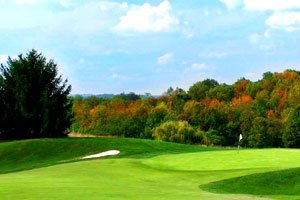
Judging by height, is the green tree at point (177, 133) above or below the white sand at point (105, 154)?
above

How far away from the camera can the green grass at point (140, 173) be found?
17.5 metres

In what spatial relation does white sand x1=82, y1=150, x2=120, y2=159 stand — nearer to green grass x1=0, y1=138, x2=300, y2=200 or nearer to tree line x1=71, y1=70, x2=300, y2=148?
green grass x1=0, y1=138, x2=300, y2=200

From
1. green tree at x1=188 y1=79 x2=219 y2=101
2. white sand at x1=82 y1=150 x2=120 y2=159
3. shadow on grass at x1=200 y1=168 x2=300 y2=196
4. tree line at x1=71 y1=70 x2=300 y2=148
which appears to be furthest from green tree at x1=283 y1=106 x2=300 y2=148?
shadow on grass at x1=200 y1=168 x2=300 y2=196

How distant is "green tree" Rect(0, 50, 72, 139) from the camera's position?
49.8 meters

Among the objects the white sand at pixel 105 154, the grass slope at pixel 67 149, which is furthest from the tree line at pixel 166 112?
the white sand at pixel 105 154

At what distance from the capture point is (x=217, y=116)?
357 feet

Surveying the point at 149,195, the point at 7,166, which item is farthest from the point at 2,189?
the point at 7,166

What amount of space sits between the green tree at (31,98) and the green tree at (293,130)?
168 ft

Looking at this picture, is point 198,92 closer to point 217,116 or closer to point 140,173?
point 217,116

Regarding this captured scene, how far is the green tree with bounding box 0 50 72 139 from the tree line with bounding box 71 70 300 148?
4182 centimetres

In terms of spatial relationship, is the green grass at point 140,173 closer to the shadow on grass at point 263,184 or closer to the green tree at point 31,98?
the shadow on grass at point 263,184

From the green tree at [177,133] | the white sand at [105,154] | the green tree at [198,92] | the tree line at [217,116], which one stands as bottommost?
the white sand at [105,154]

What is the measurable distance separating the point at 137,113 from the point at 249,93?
2663 centimetres

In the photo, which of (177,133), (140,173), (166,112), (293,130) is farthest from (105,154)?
(166,112)
